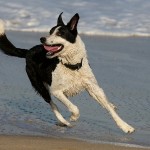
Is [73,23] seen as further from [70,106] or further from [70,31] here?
[70,106]

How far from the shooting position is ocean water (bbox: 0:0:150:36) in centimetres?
1414

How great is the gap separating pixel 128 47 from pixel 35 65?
5171 mm

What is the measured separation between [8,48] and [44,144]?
250 centimetres

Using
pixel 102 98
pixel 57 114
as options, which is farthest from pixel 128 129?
pixel 57 114

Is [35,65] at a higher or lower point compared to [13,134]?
higher

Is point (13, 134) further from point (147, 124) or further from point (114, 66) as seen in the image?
point (114, 66)

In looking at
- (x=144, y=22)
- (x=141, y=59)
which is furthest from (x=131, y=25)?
(x=141, y=59)

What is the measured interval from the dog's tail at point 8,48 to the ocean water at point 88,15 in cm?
659

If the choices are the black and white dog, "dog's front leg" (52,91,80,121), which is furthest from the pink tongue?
"dog's front leg" (52,91,80,121)

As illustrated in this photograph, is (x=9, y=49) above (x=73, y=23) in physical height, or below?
→ below

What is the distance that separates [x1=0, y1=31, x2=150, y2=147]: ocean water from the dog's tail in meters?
0.54

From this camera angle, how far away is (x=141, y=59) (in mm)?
9805

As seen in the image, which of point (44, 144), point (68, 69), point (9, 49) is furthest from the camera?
point (9, 49)

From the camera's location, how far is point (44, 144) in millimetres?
4523
